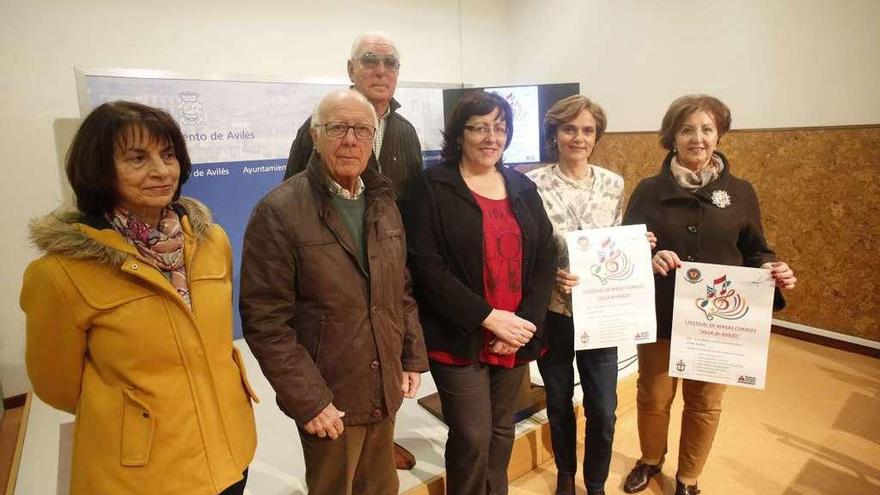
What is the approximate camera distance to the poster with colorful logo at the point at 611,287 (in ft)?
5.70

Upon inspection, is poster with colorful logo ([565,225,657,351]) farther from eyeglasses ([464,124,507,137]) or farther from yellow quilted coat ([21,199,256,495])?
yellow quilted coat ([21,199,256,495])

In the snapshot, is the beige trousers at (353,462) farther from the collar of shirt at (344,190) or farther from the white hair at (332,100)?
the white hair at (332,100)

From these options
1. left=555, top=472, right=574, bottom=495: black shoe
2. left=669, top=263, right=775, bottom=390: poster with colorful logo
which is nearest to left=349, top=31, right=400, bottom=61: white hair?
left=669, top=263, right=775, bottom=390: poster with colorful logo

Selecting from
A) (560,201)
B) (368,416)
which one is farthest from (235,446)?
(560,201)

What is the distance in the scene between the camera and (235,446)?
1.19 m

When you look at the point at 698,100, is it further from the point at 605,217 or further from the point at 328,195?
the point at 328,195

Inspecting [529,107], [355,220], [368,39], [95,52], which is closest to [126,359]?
[355,220]

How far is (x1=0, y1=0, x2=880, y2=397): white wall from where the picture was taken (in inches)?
111

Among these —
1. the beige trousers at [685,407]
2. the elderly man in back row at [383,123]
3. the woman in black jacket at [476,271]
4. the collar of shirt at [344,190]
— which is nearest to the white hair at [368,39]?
the elderly man in back row at [383,123]

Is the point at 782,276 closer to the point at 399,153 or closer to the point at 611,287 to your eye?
the point at 611,287

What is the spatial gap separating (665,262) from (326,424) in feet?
4.12

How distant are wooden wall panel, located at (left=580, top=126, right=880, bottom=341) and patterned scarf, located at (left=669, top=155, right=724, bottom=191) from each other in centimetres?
215

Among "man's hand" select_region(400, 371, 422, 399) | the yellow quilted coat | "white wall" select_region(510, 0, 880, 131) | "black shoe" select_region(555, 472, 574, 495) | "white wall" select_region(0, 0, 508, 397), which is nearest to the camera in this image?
the yellow quilted coat

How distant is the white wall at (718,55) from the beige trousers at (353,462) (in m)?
3.51
